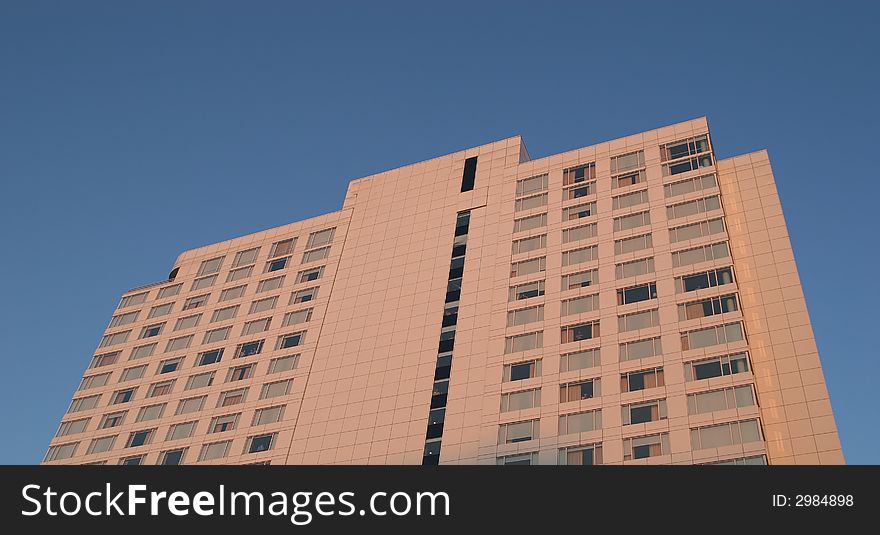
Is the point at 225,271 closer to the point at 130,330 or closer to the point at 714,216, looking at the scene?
the point at 130,330

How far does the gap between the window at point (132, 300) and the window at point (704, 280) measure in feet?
210

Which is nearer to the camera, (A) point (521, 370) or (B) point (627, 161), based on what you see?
(A) point (521, 370)

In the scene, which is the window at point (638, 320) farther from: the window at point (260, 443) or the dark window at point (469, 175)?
the window at point (260, 443)

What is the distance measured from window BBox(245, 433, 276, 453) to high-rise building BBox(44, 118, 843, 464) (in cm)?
23

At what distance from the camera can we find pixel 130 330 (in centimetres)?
10588

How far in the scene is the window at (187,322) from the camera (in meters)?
102

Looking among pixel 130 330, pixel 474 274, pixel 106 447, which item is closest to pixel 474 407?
pixel 474 274

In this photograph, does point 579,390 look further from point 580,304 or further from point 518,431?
point 580,304

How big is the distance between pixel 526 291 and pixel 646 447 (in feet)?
68.0

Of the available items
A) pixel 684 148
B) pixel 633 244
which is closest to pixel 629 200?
pixel 633 244

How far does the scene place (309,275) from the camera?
327 ft

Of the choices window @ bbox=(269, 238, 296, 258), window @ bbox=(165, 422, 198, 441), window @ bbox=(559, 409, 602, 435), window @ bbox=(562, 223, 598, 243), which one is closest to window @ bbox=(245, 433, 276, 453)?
window @ bbox=(165, 422, 198, 441)

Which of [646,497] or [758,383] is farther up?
[758,383]

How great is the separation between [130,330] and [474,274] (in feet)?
143
